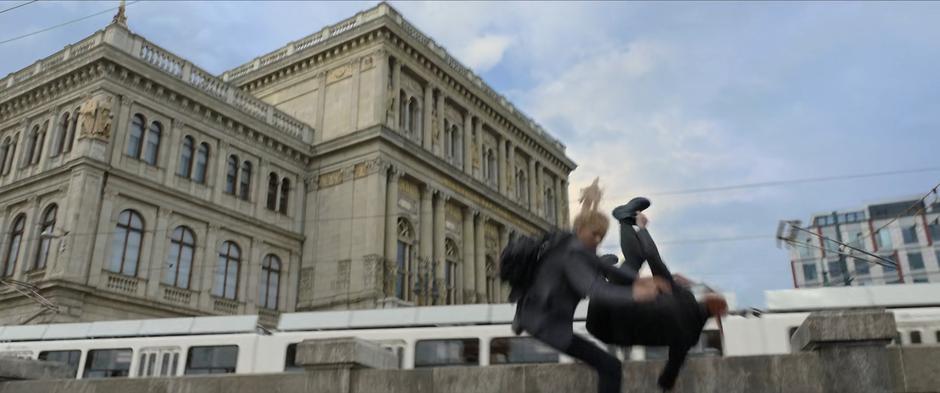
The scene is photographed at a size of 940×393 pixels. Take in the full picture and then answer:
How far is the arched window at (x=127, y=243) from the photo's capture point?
88.8 ft

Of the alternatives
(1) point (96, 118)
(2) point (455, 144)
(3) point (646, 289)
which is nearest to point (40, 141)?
(1) point (96, 118)

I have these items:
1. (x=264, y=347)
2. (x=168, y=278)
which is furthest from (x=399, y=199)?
(x=264, y=347)

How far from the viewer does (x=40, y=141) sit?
29.6m

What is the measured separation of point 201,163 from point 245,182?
2590 mm

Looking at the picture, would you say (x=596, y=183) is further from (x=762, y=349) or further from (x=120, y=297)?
(x=120, y=297)

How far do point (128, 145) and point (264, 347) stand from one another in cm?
1700

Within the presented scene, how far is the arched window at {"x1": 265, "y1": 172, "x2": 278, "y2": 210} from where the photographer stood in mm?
34781

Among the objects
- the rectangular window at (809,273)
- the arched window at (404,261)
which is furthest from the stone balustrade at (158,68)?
the rectangular window at (809,273)

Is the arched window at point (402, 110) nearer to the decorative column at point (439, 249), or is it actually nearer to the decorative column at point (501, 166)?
the decorative column at point (439, 249)

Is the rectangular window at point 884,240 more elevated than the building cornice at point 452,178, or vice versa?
the rectangular window at point 884,240

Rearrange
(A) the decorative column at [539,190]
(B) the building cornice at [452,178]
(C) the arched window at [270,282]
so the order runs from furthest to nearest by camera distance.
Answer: (A) the decorative column at [539,190], (B) the building cornice at [452,178], (C) the arched window at [270,282]

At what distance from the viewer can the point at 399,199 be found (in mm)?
35969

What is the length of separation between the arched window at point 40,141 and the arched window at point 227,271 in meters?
8.30

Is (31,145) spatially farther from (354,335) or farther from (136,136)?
(354,335)
